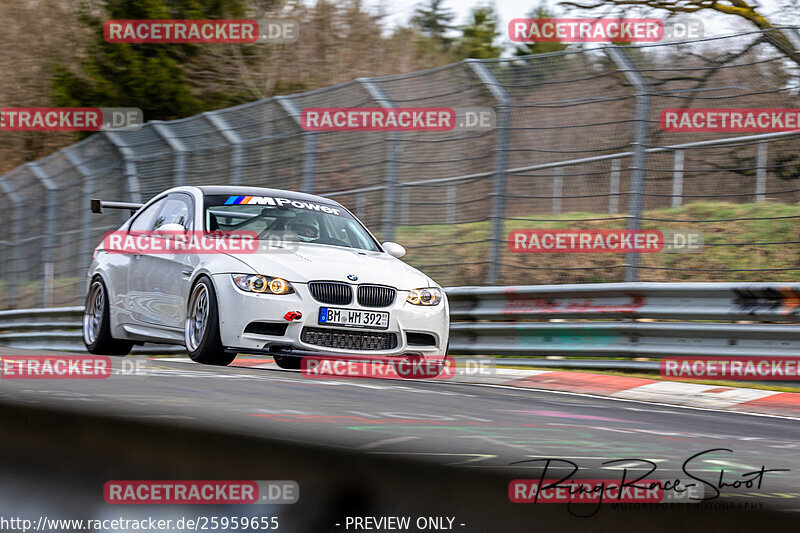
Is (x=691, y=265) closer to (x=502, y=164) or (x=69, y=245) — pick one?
(x=502, y=164)

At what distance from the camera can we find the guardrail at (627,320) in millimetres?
8109

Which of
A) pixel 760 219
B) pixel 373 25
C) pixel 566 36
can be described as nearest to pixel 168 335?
pixel 760 219

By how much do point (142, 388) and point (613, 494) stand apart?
6.31ft

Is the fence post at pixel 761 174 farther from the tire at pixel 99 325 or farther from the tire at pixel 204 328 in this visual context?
the tire at pixel 99 325

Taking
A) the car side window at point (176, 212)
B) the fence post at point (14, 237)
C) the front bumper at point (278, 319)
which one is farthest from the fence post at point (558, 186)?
the fence post at point (14, 237)

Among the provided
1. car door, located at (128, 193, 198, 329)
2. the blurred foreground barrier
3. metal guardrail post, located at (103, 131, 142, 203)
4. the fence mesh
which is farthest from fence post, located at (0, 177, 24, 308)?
car door, located at (128, 193, 198, 329)

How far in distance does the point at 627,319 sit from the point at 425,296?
8.46ft

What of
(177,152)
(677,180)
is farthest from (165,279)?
(177,152)

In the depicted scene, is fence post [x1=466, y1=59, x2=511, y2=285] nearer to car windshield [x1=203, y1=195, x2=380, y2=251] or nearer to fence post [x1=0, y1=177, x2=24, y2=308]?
car windshield [x1=203, y1=195, x2=380, y2=251]

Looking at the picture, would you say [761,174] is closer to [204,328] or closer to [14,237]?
[204,328]

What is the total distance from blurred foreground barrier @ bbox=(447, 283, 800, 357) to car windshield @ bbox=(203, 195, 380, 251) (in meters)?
2.13

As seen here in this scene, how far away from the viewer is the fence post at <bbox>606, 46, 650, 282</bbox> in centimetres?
923

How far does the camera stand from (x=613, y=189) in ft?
32.0

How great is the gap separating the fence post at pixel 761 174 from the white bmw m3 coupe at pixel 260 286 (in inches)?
126
